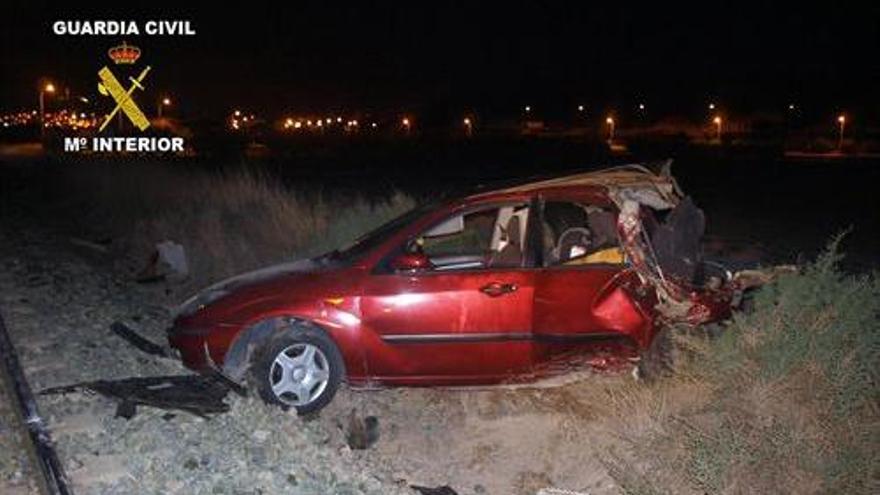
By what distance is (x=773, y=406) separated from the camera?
211 inches

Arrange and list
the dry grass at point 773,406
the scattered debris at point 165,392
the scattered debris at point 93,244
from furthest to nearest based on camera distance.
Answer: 1. the scattered debris at point 93,244
2. the scattered debris at point 165,392
3. the dry grass at point 773,406

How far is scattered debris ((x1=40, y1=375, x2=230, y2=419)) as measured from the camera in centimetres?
643

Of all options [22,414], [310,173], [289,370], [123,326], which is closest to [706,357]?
[289,370]

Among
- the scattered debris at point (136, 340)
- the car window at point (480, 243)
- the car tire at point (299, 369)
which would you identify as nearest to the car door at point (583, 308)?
the car window at point (480, 243)

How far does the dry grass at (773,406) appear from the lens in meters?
Answer: 4.91

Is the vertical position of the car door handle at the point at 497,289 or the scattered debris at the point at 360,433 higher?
the car door handle at the point at 497,289

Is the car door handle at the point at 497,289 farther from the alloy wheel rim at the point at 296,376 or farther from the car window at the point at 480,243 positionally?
the alloy wheel rim at the point at 296,376

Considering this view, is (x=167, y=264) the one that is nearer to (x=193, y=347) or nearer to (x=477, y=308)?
(x=193, y=347)

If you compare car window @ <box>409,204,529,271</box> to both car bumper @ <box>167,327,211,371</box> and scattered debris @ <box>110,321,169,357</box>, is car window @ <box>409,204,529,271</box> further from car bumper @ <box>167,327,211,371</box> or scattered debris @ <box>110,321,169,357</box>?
scattered debris @ <box>110,321,169,357</box>

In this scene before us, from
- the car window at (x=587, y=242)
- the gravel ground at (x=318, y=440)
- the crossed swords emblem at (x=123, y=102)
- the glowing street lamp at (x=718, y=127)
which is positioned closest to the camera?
the gravel ground at (x=318, y=440)

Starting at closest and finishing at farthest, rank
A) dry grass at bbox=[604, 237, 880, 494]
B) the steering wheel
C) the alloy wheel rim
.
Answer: dry grass at bbox=[604, 237, 880, 494], the alloy wheel rim, the steering wheel

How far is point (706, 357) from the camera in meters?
5.84

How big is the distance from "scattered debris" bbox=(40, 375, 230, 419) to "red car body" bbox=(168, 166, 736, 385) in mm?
215

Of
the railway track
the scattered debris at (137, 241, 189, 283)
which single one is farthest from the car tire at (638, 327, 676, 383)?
the scattered debris at (137, 241, 189, 283)
